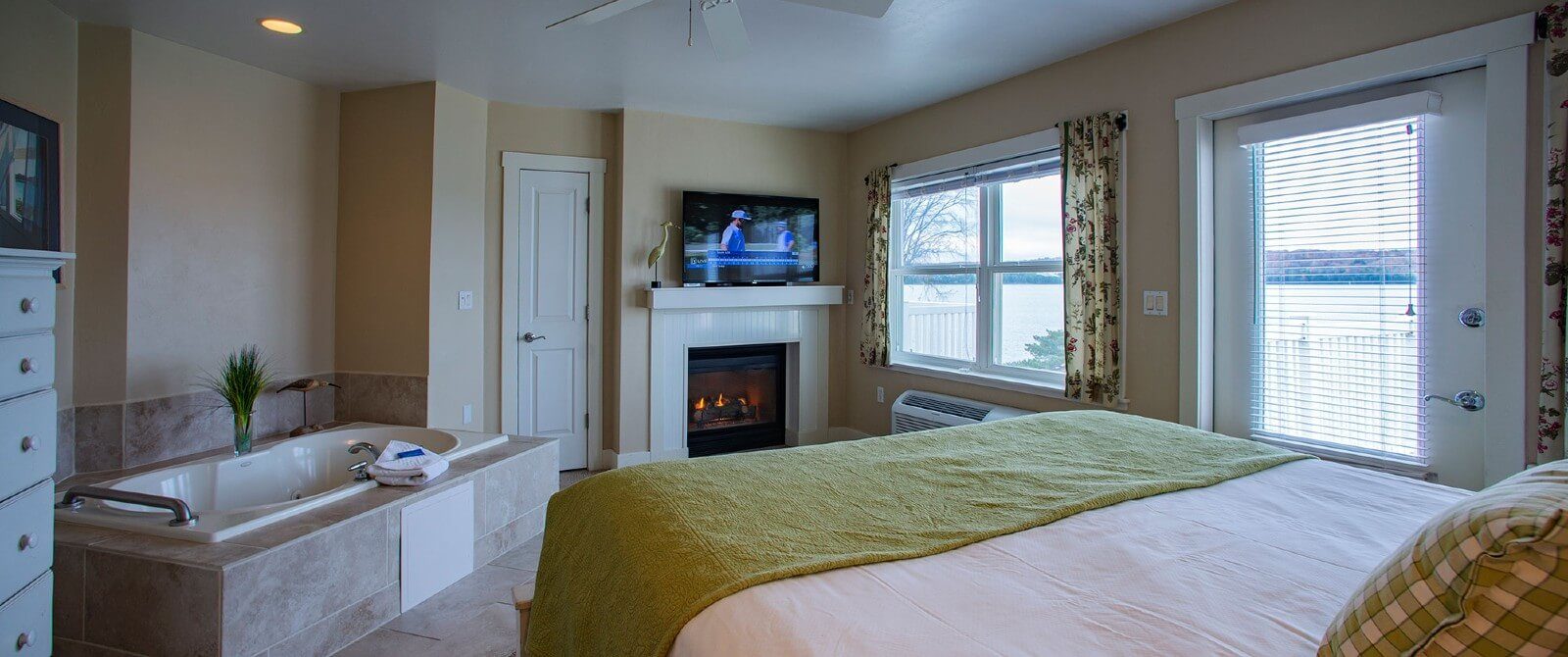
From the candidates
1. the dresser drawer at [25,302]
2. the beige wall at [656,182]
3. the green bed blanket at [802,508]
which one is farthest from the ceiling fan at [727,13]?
the beige wall at [656,182]

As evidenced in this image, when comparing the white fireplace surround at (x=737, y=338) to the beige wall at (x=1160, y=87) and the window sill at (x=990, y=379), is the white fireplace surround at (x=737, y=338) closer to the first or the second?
the window sill at (x=990, y=379)

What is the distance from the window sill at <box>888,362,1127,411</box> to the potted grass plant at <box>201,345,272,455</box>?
11.5 ft

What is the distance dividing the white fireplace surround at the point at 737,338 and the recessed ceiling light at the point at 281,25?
2181mm

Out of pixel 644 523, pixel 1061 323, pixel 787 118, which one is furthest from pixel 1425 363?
pixel 787 118

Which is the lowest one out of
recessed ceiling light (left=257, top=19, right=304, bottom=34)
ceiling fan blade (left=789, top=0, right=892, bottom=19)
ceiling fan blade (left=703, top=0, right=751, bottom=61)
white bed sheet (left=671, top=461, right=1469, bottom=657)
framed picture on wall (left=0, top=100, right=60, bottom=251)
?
white bed sheet (left=671, top=461, right=1469, bottom=657)

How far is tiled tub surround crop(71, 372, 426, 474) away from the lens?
2877 mm

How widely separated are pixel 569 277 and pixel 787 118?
5.88 ft

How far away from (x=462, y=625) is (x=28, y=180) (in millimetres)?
2106

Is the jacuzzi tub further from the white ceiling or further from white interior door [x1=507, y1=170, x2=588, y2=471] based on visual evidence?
the white ceiling

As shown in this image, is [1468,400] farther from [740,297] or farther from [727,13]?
[740,297]

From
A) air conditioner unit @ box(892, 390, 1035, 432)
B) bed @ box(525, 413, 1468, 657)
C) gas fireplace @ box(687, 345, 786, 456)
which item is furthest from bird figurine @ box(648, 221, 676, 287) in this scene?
bed @ box(525, 413, 1468, 657)

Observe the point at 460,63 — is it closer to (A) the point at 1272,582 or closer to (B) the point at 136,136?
(B) the point at 136,136

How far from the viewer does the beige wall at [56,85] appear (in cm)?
257

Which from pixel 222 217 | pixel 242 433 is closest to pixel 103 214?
pixel 222 217
